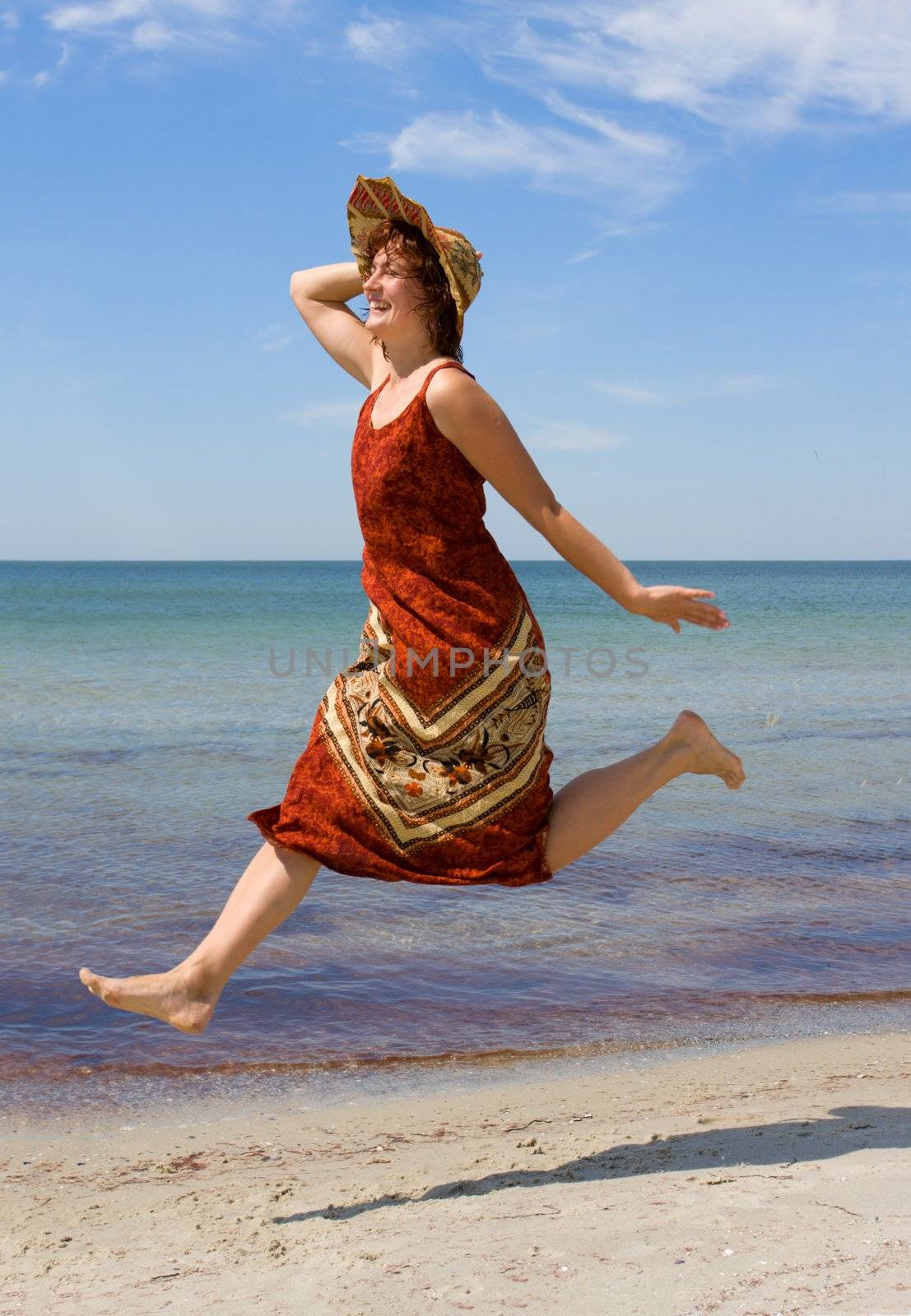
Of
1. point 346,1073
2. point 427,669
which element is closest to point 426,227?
point 427,669

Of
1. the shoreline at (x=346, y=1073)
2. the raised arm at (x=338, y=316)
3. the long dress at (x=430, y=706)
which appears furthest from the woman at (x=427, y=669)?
the shoreline at (x=346, y=1073)

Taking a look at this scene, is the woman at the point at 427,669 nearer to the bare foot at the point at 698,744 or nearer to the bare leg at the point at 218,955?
the bare leg at the point at 218,955

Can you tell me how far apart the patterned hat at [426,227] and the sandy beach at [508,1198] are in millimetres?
1810

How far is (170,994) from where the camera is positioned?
2660mm

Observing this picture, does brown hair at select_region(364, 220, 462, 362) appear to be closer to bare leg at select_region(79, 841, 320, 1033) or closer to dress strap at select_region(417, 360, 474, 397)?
dress strap at select_region(417, 360, 474, 397)

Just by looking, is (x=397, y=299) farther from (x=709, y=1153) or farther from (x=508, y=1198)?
(x=709, y=1153)

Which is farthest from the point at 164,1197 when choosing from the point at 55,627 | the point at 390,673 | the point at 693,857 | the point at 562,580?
the point at 562,580

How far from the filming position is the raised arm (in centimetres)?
289

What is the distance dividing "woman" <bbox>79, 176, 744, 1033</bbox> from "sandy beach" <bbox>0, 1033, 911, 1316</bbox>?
0.47 m

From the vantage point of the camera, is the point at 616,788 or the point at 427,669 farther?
the point at 616,788

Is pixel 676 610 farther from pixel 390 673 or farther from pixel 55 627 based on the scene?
pixel 55 627

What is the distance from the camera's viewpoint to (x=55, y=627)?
3094cm

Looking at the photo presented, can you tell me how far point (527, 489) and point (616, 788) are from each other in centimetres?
67

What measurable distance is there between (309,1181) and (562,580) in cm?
7670
